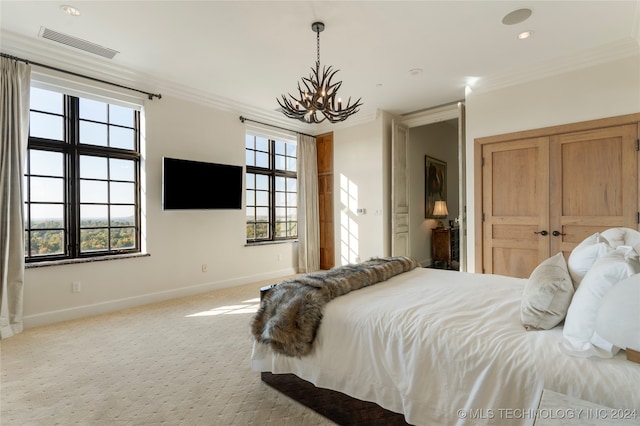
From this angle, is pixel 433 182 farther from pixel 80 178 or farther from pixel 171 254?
pixel 80 178

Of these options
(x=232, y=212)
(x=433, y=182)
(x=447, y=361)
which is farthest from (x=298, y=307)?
(x=433, y=182)

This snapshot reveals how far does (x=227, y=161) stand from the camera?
4.98 m

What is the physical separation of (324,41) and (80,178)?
3.21m

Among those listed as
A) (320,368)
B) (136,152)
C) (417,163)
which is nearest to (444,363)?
(320,368)

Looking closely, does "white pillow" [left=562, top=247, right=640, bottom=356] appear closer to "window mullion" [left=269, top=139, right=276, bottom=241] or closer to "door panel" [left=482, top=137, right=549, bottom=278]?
"door panel" [left=482, top=137, right=549, bottom=278]

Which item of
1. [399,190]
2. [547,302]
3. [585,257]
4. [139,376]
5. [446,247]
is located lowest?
[139,376]

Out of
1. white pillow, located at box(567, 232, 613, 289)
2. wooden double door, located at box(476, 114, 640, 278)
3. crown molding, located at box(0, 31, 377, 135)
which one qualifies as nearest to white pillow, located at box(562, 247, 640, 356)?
white pillow, located at box(567, 232, 613, 289)

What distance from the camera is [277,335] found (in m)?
1.80

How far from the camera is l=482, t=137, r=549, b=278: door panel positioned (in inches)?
153

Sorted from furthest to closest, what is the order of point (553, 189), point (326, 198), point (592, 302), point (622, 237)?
point (326, 198)
point (553, 189)
point (622, 237)
point (592, 302)

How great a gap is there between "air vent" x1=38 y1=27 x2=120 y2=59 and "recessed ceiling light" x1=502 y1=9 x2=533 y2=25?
13.2 ft

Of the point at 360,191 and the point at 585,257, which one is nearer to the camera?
the point at 585,257

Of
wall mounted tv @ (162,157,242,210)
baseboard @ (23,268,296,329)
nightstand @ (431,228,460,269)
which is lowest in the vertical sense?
baseboard @ (23,268,296,329)

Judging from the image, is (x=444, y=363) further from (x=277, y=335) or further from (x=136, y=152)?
(x=136, y=152)
